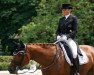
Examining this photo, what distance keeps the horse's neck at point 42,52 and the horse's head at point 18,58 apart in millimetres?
245

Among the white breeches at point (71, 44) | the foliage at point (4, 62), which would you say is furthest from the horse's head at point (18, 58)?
the foliage at point (4, 62)

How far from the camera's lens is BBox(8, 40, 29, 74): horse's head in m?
9.80

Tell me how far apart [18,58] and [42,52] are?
2.45 feet

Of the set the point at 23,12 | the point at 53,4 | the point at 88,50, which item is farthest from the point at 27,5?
the point at 88,50

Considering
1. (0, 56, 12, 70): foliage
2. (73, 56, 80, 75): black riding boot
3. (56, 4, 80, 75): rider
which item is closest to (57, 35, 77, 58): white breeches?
(56, 4, 80, 75): rider

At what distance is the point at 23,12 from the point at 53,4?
15.1 metres

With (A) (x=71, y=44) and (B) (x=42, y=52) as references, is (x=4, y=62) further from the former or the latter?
(B) (x=42, y=52)

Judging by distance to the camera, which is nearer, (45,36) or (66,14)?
(66,14)

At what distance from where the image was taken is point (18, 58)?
9867 mm

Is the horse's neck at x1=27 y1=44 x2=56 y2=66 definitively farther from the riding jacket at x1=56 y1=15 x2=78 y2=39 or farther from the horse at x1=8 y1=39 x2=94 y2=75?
the riding jacket at x1=56 y1=15 x2=78 y2=39

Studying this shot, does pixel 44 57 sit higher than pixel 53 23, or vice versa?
pixel 44 57

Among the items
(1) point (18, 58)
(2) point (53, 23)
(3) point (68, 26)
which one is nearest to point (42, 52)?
(1) point (18, 58)

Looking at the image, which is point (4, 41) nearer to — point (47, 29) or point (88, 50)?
point (47, 29)

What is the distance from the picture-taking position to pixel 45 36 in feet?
84.6
